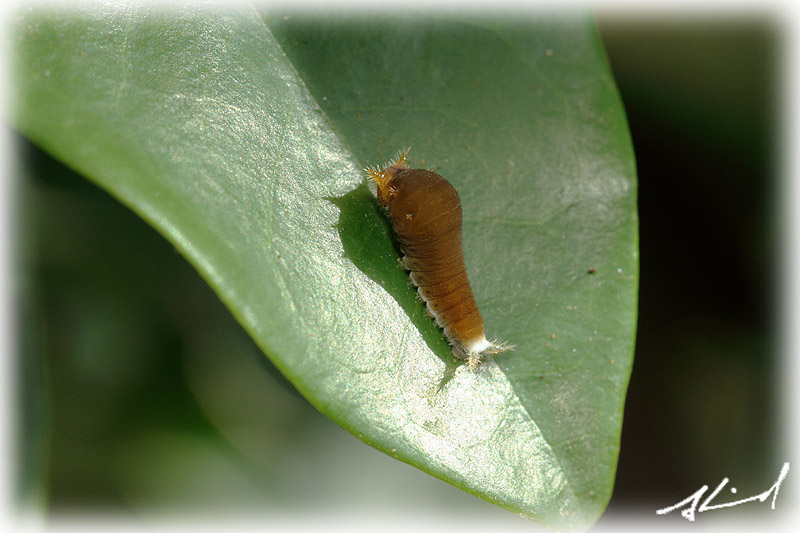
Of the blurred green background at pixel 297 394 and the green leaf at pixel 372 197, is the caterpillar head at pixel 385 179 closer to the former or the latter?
the green leaf at pixel 372 197

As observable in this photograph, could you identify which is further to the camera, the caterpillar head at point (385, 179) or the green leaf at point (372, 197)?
the caterpillar head at point (385, 179)

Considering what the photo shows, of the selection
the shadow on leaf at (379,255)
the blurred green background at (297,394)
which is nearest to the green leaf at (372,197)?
the shadow on leaf at (379,255)

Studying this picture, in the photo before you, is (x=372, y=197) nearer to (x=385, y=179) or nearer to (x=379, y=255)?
(x=385, y=179)

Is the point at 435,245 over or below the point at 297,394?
over

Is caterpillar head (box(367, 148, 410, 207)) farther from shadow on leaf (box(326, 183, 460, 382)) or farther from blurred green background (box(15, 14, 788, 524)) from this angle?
blurred green background (box(15, 14, 788, 524))
